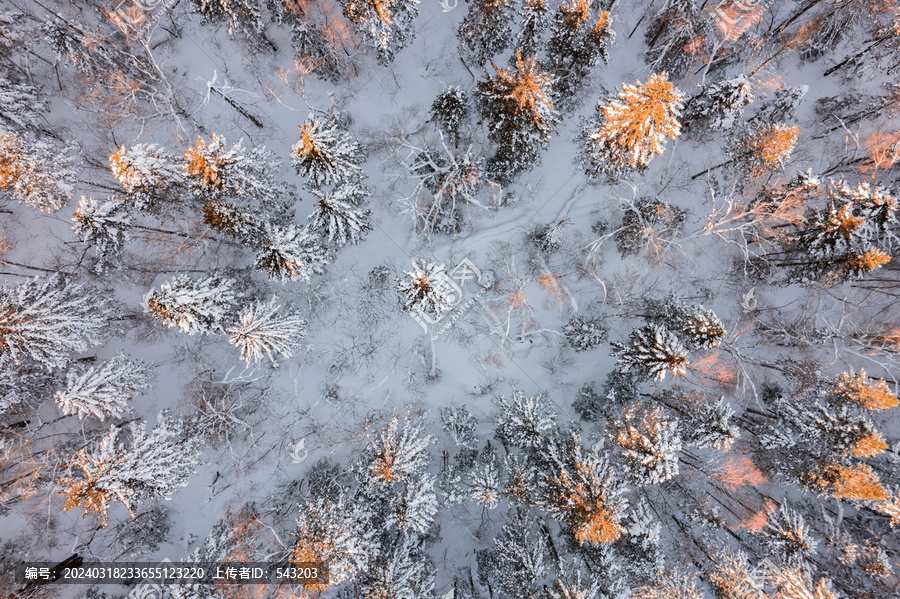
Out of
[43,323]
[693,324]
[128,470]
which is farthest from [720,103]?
[43,323]

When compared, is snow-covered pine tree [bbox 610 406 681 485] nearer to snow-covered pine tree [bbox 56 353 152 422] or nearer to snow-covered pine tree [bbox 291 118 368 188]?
snow-covered pine tree [bbox 291 118 368 188]

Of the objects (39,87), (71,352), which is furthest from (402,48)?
(71,352)

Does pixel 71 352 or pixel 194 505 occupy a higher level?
pixel 71 352

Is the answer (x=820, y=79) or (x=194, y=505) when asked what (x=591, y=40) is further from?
(x=194, y=505)

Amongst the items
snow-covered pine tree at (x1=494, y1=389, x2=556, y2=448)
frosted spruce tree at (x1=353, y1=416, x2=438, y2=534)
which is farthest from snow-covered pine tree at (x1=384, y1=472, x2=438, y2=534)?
snow-covered pine tree at (x1=494, y1=389, x2=556, y2=448)

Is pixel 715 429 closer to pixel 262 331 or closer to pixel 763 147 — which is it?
pixel 763 147

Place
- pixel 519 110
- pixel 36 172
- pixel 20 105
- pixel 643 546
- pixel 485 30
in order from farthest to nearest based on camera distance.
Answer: pixel 20 105 < pixel 485 30 < pixel 643 546 < pixel 36 172 < pixel 519 110
